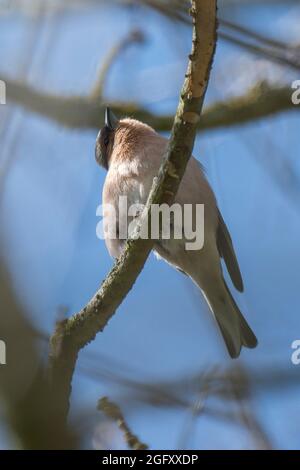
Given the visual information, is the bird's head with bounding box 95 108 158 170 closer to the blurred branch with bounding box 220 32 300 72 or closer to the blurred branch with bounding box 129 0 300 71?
the blurred branch with bounding box 129 0 300 71

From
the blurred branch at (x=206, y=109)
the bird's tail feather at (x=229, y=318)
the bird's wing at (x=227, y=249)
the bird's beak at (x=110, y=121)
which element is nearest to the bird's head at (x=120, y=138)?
the bird's beak at (x=110, y=121)

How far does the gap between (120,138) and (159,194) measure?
6.66 ft

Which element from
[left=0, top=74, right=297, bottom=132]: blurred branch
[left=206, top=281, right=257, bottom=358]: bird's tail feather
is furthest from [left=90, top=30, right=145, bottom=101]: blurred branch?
[left=206, top=281, right=257, bottom=358]: bird's tail feather

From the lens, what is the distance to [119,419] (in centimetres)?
198

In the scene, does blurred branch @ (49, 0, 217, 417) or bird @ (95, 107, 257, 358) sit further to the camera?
bird @ (95, 107, 257, 358)

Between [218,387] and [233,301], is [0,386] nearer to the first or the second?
[218,387]

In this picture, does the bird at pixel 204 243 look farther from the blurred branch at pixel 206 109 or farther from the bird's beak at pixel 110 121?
the bird's beak at pixel 110 121

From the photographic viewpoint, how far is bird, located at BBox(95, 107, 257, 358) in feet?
14.5

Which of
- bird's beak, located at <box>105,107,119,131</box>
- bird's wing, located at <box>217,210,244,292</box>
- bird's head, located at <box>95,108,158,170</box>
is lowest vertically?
bird's wing, located at <box>217,210,244,292</box>

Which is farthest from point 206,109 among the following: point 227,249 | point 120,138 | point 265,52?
point 265,52

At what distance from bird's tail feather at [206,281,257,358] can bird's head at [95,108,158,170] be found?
107 cm

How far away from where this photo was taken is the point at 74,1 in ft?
10.9

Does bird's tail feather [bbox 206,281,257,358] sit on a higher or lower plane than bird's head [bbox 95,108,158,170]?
lower

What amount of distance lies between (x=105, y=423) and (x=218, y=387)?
516mm
